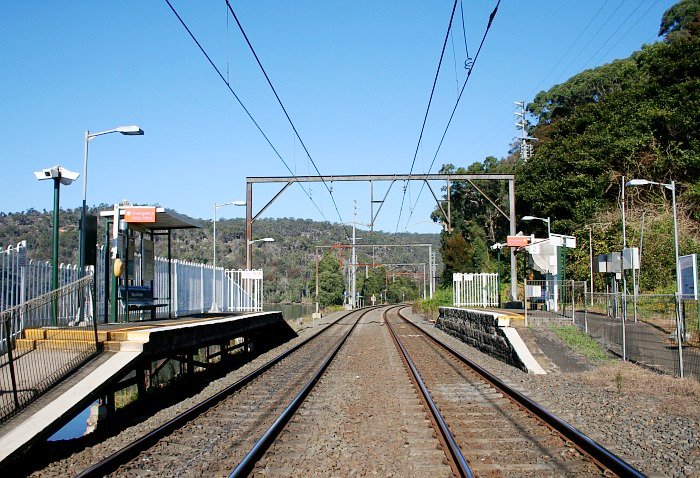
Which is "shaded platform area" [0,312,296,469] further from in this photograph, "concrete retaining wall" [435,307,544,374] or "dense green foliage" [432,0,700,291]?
"dense green foliage" [432,0,700,291]

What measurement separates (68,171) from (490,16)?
8343 millimetres

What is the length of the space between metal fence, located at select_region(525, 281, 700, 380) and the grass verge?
16.9 inches

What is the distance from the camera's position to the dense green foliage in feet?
132

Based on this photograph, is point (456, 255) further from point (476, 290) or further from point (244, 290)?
point (244, 290)

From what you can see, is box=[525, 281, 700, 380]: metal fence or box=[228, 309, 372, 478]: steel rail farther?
box=[525, 281, 700, 380]: metal fence

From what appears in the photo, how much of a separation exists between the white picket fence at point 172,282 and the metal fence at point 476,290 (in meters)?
10.2

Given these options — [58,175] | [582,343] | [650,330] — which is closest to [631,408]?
[650,330]

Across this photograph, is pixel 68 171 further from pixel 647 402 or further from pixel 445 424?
pixel 647 402

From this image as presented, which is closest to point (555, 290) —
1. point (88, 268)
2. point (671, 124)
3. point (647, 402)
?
point (647, 402)

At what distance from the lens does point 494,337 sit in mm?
18797

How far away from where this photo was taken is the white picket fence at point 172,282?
13156 millimetres

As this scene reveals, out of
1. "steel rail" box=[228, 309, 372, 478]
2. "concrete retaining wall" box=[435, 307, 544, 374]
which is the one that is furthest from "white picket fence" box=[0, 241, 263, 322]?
"concrete retaining wall" box=[435, 307, 544, 374]

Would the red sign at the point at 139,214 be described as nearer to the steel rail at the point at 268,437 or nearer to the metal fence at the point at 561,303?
the steel rail at the point at 268,437

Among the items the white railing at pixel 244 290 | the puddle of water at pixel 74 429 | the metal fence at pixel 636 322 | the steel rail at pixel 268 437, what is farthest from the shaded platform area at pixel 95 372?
the white railing at pixel 244 290
